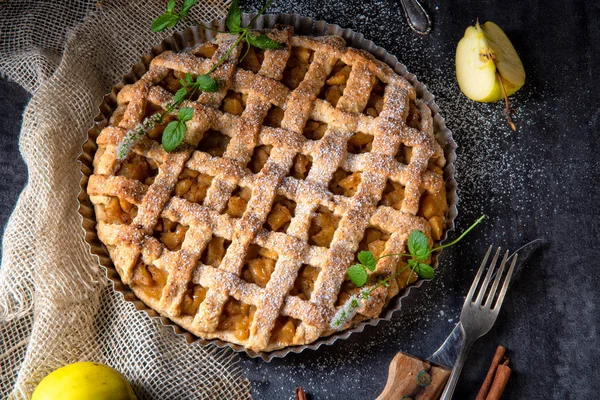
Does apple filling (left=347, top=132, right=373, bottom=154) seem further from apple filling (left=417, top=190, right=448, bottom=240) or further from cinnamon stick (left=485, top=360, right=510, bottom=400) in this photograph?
cinnamon stick (left=485, top=360, right=510, bottom=400)

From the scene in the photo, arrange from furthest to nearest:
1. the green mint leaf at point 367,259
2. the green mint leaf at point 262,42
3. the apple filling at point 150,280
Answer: the green mint leaf at point 262,42 → the apple filling at point 150,280 → the green mint leaf at point 367,259

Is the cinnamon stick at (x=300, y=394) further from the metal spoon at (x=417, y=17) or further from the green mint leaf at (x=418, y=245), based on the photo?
the metal spoon at (x=417, y=17)

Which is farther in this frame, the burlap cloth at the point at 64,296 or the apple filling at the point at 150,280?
the burlap cloth at the point at 64,296

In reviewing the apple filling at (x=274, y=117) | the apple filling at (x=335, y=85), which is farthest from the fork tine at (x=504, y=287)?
the apple filling at (x=274, y=117)

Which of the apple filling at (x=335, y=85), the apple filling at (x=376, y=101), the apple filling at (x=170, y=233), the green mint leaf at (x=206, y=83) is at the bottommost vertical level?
the apple filling at (x=170, y=233)

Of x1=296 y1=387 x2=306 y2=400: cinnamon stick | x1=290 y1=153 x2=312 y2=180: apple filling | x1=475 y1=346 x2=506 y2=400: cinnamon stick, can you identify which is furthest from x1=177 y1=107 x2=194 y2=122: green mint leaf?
x1=475 y1=346 x2=506 y2=400: cinnamon stick

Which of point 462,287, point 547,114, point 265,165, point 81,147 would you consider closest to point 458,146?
point 547,114

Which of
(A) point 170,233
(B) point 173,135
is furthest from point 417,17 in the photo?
(A) point 170,233
